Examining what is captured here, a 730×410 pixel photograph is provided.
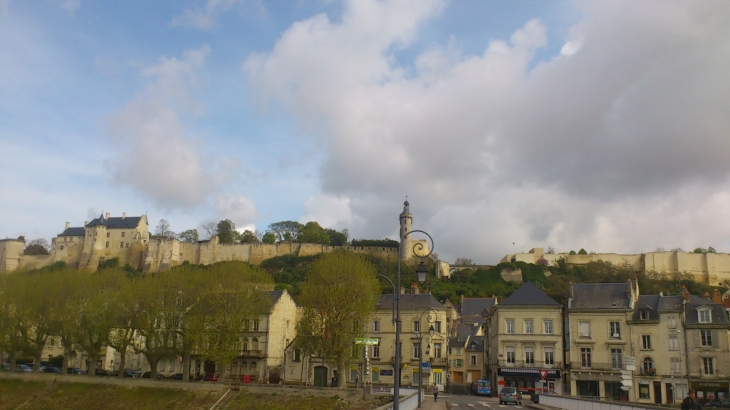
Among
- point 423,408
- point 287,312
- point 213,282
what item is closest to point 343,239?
point 287,312

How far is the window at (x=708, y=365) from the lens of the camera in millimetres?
42562

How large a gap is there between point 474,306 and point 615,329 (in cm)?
4242

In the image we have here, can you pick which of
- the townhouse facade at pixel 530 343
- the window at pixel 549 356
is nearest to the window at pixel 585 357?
the townhouse facade at pixel 530 343

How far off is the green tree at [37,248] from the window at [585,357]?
109 metres

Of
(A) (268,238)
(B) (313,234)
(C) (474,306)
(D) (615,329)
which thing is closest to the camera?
(D) (615,329)

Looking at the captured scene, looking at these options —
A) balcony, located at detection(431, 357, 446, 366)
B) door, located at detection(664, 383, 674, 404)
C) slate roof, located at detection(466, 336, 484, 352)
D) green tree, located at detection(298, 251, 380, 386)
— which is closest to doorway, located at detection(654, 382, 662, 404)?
door, located at detection(664, 383, 674, 404)

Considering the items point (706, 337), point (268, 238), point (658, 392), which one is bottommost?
point (658, 392)

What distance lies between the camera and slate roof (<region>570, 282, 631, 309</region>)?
4669 cm

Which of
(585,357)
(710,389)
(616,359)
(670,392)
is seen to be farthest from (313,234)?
(710,389)

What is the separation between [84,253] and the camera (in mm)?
116562

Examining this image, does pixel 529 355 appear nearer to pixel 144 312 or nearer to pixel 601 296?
pixel 601 296

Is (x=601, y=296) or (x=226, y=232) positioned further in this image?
(x=226, y=232)

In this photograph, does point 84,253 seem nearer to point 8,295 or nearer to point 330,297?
→ point 8,295

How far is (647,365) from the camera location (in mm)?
44688
